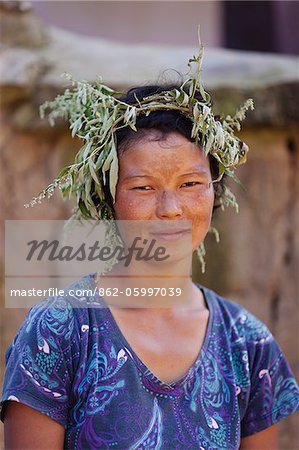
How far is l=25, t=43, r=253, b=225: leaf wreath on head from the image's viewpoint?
6.86 feet

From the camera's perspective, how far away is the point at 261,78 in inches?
153

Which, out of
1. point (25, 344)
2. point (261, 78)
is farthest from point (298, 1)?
point (25, 344)

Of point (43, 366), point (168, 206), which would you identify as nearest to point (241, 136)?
point (168, 206)

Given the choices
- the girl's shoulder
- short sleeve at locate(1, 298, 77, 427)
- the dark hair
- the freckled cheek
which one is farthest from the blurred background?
short sleeve at locate(1, 298, 77, 427)

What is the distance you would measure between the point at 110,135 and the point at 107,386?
64 centimetres

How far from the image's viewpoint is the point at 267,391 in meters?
2.27

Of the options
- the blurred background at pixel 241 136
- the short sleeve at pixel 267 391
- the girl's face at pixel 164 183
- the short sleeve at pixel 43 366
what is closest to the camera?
the short sleeve at pixel 43 366

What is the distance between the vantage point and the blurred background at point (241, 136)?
3.77 m

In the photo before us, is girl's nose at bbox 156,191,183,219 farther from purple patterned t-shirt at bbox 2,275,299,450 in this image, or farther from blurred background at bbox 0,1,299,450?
blurred background at bbox 0,1,299,450

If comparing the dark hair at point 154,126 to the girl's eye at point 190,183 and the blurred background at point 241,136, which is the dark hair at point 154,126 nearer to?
the girl's eye at point 190,183

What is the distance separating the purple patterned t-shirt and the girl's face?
27 cm

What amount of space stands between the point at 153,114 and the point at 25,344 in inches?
26.6

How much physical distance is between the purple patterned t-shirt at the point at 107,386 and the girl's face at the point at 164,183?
0.90 feet

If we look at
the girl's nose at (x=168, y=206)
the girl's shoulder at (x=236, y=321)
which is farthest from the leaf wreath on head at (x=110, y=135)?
the girl's shoulder at (x=236, y=321)
